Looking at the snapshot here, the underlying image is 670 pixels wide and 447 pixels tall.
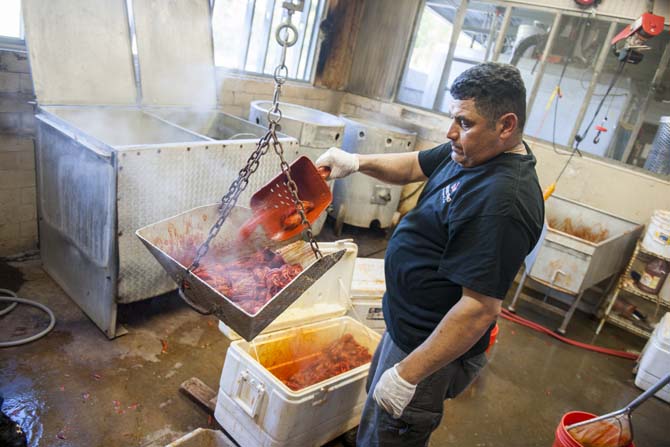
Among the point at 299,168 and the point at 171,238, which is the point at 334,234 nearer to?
the point at 299,168

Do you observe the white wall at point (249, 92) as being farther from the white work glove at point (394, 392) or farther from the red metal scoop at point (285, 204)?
the white work glove at point (394, 392)

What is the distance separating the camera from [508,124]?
1.34 meters

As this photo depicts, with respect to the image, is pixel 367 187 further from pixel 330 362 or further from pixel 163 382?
pixel 163 382

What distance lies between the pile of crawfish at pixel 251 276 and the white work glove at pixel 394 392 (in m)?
0.54

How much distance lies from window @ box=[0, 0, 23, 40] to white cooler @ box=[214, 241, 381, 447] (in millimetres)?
2392

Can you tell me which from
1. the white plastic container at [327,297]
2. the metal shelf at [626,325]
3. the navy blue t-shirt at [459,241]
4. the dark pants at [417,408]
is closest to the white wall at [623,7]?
the metal shelf at [626,325]

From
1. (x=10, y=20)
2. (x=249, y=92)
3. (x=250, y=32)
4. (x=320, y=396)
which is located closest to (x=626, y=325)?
(x=320, y=396)

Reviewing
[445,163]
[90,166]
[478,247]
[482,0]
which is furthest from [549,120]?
[90,166]

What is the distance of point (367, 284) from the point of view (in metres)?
2.76

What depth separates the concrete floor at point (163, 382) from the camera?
2088 millimetres

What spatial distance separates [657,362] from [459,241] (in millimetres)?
2987

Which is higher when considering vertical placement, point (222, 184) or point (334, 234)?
point (222, 184)

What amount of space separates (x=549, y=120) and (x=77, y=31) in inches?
175

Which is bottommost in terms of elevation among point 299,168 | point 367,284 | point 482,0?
point 367,284
